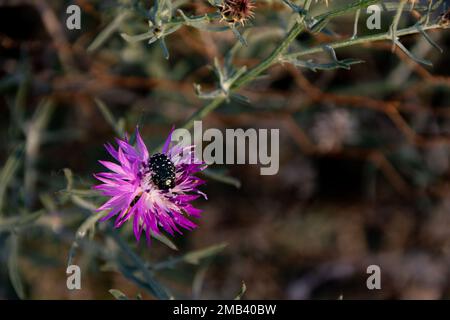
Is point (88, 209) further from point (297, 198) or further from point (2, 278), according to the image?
point (297, 198)

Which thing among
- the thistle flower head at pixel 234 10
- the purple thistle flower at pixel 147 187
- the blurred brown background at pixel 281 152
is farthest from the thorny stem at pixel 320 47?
the blurred brown background at pixel 281 152

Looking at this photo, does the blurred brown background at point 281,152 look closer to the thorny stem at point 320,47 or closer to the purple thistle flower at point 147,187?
the thorny stem at point 320,47

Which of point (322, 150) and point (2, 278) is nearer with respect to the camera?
point (2, 278)

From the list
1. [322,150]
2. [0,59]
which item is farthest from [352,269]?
[0,59]

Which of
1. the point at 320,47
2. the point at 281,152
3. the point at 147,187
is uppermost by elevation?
the point at 320,47

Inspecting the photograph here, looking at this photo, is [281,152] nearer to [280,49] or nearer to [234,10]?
[280,49]

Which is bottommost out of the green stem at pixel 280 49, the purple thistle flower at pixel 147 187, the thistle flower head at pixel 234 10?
the purple thistle flower at pixel 147 187

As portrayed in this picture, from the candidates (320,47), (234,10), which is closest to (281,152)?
(320,47)

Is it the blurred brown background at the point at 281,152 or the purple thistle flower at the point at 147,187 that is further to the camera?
the blurred brown background at the point at 281,152

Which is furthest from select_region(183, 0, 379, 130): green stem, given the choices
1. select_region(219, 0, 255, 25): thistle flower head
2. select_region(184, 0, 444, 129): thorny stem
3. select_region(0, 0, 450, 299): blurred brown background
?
select_region(0, 0, 450, 299): blurred brown background
